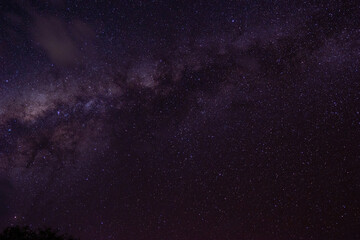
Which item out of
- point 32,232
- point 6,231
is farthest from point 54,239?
point 6,231

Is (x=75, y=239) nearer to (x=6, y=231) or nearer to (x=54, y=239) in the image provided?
(x=54, y=239)

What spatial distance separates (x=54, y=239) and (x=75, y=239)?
62.2 inches

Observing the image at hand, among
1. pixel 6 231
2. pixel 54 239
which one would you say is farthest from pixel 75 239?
pixel 6 231

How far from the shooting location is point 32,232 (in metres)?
12.7

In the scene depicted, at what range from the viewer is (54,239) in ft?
42.8

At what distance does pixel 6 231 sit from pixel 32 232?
3.17 feet

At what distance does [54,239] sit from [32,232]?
938 millimetres

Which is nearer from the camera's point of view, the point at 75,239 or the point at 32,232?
the point at 32,232

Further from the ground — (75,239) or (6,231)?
(6,231)

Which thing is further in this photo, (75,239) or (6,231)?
(75,239)

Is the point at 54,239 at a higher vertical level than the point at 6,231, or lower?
lower

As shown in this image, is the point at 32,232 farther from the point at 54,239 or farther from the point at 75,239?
the point at 75,239

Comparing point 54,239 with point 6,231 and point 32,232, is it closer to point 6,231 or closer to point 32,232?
point 32,232
